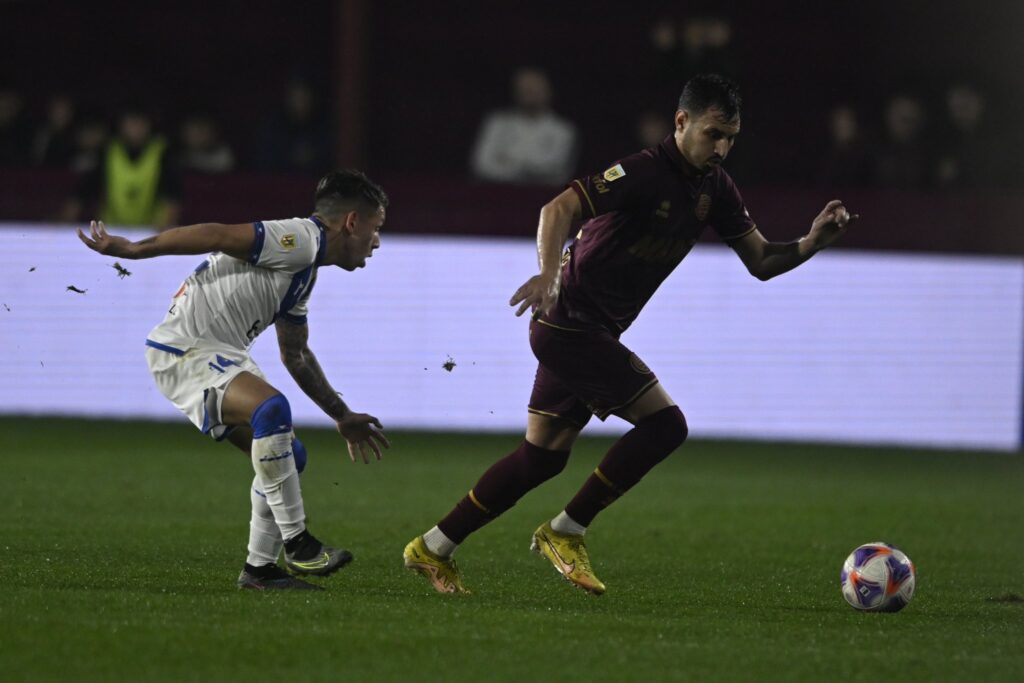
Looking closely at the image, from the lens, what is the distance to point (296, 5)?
62.6ft

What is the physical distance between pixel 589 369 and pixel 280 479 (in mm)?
1232

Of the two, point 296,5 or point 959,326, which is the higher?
point 296,5

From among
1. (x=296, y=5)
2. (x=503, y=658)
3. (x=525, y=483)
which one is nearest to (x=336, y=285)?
(x=296, y=5)

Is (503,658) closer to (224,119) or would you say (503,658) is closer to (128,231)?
(128,231)

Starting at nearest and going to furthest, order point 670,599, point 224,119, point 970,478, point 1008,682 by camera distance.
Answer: point 1008,682, point 670,599, point 970,478, point 224,119

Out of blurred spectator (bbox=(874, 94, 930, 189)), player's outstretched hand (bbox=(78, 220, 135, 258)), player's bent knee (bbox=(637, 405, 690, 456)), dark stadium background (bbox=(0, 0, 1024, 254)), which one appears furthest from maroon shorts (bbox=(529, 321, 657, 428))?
dark stadium background (bbox=(0, 0, 1024, 254))

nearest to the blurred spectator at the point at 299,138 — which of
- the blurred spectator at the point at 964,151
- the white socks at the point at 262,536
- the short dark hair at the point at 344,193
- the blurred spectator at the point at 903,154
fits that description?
the blurred spectator at the point at 903,154

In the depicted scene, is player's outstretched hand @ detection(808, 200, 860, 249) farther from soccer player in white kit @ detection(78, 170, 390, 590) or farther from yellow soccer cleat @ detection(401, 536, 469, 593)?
yellow soccer cleat @ detection(401, 536, 469, 593)

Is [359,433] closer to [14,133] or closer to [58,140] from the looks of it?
[58,140]

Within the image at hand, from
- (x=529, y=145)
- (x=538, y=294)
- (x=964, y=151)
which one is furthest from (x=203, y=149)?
(x=538, y=294)

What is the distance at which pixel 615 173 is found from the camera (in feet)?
21.4

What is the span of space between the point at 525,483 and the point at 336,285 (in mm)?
7304

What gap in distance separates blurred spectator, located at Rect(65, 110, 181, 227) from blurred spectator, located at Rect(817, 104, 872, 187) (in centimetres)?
553

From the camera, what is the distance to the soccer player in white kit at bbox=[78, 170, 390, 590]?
6.31m
